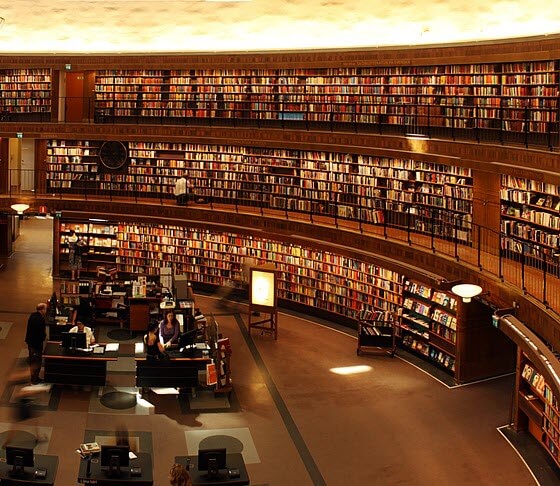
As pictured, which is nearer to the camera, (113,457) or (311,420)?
(113,457)

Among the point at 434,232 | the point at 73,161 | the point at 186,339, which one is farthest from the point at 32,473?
the point at 73,161

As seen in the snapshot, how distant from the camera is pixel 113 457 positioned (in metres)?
8.19

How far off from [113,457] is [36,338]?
4.41m

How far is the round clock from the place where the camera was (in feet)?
59.5

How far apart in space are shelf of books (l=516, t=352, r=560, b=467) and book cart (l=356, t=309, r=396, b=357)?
3129 millimetres

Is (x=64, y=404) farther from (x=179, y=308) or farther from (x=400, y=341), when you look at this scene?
(x=400, y=341)

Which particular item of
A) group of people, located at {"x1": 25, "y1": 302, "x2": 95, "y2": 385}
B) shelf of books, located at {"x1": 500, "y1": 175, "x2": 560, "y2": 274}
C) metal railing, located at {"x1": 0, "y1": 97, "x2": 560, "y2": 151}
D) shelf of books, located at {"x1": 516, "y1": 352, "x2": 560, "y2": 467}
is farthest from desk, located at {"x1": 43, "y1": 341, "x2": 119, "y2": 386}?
metal railing, located at {"x1": 0, "y1": 97, "x2": 560, "y2": 151}

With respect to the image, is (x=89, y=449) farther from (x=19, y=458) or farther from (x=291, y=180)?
(x=291, y=180)

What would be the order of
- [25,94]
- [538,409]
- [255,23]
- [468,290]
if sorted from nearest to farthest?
[538,409], [468,290], [255,23], [25,94]

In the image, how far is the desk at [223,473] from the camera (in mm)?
8016

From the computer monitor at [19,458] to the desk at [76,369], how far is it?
376 centimetres

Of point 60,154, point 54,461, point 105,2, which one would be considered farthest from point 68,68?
point 54,461

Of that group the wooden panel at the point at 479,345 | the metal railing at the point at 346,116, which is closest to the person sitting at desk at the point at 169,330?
the wooden panel at the point at 479,345

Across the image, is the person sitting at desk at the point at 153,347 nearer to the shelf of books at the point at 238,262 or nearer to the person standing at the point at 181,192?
the shelf of books at the point at 238,262
